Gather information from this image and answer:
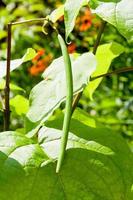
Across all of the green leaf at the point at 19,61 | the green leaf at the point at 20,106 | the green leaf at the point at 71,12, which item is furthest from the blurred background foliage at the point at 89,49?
the green leaf at the point at 71,12

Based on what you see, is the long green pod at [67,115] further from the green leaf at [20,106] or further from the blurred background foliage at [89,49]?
the blurred background foliage at [89,49]

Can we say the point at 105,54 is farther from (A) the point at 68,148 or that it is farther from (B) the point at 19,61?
(A) the point at 68,148

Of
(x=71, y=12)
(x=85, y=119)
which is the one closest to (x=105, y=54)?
(x=85, y=119)

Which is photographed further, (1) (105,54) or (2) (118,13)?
(1) (105,54)

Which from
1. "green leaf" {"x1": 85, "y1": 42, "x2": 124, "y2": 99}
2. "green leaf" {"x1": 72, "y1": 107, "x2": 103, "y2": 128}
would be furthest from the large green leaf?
"green leaf" {"x1": 85, "y1": 42, "x2": 124, "y2": 99}

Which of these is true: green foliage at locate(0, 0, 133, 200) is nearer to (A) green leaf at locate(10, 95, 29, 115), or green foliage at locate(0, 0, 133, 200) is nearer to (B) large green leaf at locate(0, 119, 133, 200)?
(B) large green leaf at locate(0, 119, 133, 200)

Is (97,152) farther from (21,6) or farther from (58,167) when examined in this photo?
(21,6)

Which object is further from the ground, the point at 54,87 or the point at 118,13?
the point at 118,13

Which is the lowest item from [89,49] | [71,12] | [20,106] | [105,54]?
[89,49]
